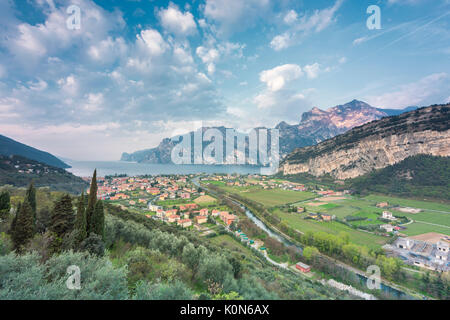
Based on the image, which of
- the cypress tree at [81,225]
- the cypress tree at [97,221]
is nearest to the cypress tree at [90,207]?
the cypress tree at [97,221]

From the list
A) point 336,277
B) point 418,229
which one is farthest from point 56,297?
point 418,229

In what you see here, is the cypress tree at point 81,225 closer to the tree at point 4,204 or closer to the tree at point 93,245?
the tree at point 93,245

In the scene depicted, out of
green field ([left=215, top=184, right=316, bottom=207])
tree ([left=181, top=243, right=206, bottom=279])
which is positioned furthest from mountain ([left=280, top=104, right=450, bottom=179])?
tree ([left=181, top=243, right=206, bottom=279])

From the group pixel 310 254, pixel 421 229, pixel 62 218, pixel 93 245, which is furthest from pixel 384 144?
pixel 62 218

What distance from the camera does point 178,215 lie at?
31797mm

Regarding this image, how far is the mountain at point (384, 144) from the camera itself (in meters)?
52.8

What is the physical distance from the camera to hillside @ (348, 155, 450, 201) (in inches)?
1581

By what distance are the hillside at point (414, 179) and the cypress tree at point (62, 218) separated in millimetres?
60171

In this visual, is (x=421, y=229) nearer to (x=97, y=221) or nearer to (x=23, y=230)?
(x=97, y=221)

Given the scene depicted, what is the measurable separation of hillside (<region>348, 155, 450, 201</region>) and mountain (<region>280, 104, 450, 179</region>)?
196 inches
